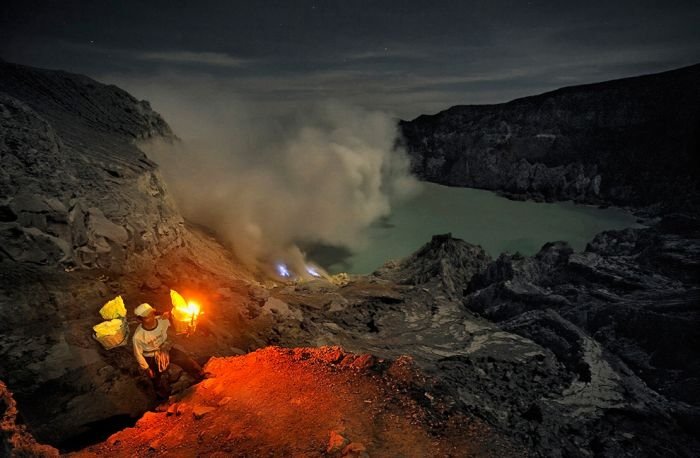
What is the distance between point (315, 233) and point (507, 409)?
65.7 ft

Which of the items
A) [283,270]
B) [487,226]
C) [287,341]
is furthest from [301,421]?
[487,226]

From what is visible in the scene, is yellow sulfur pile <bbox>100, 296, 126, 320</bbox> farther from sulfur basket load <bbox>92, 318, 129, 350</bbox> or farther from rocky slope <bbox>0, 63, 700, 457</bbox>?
rocky slope <bbox>0, 63, 700, 457</bbox>

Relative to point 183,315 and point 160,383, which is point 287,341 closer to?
point 183,315

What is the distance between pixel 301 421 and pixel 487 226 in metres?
29.1

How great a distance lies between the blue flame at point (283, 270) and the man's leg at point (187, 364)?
1136 centimetres

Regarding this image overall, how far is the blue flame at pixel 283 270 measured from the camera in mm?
17734

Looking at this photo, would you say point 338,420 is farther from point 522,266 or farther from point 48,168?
point 522,266

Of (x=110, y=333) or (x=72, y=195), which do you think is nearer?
(x=110, y=333)

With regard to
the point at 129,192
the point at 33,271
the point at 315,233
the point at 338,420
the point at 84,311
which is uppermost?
the point at 129,192

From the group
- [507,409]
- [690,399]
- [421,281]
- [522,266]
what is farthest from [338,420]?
[522,266]

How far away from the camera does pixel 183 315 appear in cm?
650

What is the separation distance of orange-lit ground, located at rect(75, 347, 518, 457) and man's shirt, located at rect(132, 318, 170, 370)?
760 mm

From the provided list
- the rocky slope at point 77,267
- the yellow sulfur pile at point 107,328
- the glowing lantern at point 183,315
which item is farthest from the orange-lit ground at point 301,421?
the yellow sulfur pile at point 107,328

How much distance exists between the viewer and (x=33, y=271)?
20.1 ft
